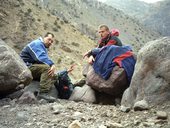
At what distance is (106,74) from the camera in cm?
957

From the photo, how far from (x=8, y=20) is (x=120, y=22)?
72457 mm

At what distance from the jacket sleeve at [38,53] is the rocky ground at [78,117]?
6.41ft

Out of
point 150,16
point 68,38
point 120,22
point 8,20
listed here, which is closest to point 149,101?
point 8,20

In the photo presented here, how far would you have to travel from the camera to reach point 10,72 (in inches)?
367

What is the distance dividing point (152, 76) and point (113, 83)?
1.62 metres

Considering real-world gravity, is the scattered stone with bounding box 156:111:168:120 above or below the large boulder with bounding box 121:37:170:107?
below

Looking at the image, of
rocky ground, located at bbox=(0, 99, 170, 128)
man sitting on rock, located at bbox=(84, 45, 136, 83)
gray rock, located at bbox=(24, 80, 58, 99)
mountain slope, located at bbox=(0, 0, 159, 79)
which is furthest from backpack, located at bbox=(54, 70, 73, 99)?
mountain slope, located at bbox=(0, 0, 159, 79)

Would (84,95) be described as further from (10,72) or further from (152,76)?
(152,76)

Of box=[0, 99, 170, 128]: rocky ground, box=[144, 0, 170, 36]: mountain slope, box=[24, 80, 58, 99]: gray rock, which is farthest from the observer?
box=[144, 0, 170, 36]: mountain slope

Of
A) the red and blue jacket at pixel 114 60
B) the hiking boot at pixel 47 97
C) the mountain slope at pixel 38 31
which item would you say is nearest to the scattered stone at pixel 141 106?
the red and blue jacket at pixel 114 60

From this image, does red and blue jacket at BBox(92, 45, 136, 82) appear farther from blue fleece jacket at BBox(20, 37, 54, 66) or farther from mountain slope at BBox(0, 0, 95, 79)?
mountain slope at BBox(0, 0, 95, 79)

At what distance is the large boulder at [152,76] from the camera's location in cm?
767

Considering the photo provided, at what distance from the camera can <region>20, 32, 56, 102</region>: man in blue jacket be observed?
998cm

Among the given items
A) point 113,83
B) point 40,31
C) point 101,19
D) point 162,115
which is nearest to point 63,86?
point 113,83
